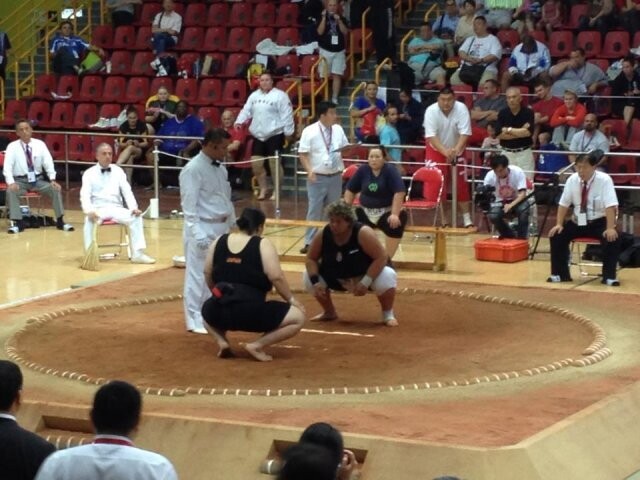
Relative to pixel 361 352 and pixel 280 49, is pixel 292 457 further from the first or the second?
pixel 280 49

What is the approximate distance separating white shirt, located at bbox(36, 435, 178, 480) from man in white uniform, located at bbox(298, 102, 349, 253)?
7.35m

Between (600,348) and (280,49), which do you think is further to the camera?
(280,49)

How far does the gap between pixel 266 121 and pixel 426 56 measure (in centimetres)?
204

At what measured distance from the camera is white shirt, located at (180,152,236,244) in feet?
27.1

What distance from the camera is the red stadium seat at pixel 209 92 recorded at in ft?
52.3

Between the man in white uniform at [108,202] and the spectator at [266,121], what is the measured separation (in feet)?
9.62

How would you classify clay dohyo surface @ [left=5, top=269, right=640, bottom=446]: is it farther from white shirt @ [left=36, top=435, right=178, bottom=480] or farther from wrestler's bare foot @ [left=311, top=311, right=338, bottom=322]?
white shirt @ [left=36, top=435, right=178, bottom=480]

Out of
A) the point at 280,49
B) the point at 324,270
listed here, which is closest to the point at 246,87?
the point at 280,49

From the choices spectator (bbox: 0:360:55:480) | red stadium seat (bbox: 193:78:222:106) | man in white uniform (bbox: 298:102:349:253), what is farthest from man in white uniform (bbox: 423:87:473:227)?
spectator (bbox: 0:360:55:480)

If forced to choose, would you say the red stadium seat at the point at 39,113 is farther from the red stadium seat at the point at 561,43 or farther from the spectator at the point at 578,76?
the spectator at the point at 578,76

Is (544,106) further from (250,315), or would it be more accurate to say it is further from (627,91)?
(250,315)

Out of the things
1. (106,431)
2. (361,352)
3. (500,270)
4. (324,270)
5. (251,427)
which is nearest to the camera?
(106,431)

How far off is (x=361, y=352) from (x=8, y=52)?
36.6ft

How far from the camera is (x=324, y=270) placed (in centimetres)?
839
